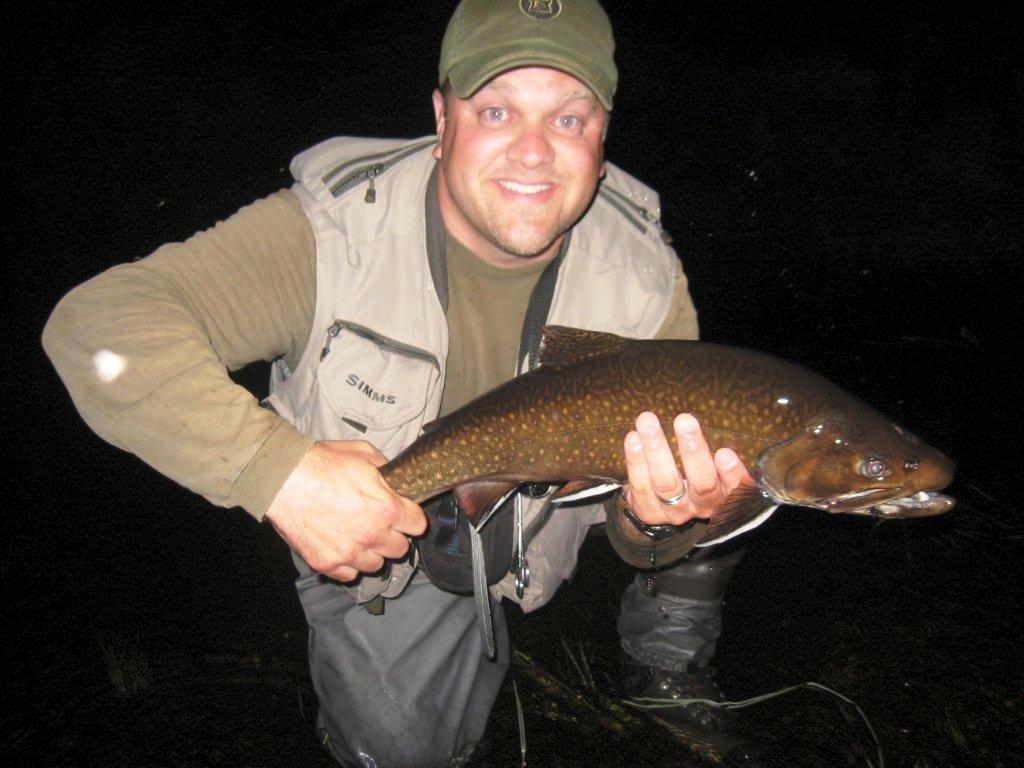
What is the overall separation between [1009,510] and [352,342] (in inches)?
185

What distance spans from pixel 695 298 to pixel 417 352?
28.2 ft

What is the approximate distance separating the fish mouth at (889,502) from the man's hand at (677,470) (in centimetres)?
35

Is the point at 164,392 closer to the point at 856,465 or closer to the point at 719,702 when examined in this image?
the point at 856,465

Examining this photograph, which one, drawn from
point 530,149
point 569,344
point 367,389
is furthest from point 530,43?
point 367,389

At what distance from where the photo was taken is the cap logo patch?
2.66m

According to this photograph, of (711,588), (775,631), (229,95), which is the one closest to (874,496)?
(711,588)

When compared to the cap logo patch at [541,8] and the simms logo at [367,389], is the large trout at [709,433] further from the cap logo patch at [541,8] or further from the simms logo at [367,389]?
the cap logo patch at [541,8]

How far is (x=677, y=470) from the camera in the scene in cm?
236

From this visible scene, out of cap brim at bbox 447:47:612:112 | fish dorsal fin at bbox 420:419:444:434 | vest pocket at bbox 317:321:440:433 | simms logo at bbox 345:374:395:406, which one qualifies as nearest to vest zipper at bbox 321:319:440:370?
vest pocket at bbox 317:321:440:433

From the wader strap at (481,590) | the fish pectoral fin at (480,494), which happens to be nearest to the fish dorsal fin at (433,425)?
the fish pectoral fin at (480,494)

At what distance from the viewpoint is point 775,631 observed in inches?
147

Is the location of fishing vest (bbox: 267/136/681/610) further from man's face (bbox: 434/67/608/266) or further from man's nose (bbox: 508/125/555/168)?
man's nose (bbox: 508/125/555/168)

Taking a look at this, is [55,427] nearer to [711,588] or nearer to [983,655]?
[711,588]

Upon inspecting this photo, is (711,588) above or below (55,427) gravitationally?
above
